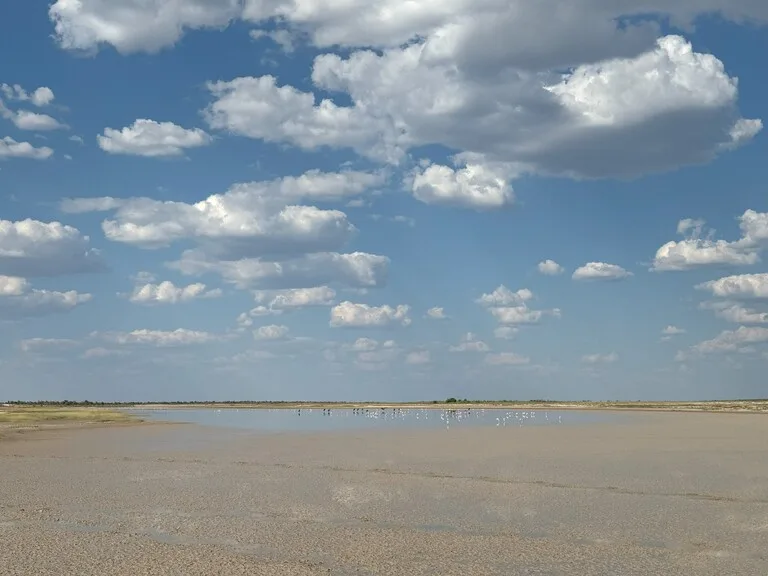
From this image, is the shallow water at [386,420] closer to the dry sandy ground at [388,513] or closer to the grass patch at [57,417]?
the grass patch at [57,417]

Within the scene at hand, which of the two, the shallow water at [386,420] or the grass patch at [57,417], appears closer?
the shallow water at [386,420]

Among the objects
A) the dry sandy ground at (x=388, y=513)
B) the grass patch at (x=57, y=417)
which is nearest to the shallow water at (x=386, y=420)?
the grass patch at (x=57, y=417)

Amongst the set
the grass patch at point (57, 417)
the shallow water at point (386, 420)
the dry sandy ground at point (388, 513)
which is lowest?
the dry sandy ground at point (388, 513)

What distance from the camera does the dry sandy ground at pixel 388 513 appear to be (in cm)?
1727

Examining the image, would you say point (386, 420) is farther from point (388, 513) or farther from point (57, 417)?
point (388, 513)

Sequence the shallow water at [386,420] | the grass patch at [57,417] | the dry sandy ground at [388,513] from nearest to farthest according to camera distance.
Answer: the dry sandy ground at [388,513], the shallow water at [386,420], the grass patch at [57,417]

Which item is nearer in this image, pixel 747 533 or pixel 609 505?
pixel 747 533

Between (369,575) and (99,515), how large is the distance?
418 inches

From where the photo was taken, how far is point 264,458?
4200 cm

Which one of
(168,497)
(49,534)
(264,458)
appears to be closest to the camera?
(49,534)

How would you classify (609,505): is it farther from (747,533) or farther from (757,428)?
(757,428)

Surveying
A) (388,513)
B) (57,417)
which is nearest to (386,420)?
(57,417)

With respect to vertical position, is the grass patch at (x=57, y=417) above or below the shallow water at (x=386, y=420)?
above

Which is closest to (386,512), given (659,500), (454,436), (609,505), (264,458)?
(609,505)
